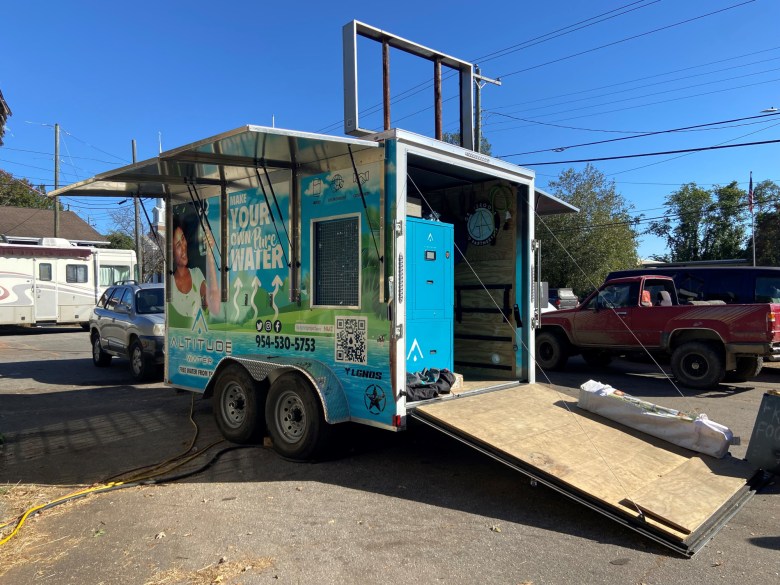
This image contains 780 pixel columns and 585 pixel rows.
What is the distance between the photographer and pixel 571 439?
16.7 feet

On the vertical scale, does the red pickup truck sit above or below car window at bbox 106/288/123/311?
below

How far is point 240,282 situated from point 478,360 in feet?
10.2

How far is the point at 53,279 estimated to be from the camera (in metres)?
21.2

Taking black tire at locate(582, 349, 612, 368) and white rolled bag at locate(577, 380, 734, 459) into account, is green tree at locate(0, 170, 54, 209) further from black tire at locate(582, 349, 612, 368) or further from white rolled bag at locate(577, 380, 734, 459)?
white rolled bag at locate(577, 380, 734, 459)

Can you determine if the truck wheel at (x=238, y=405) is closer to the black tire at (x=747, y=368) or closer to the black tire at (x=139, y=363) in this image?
the black tire at (x=139, y=363)

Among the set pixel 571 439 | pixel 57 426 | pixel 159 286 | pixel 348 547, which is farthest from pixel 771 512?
pixel 159 286

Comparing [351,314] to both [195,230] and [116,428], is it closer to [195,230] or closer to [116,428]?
[195,230]

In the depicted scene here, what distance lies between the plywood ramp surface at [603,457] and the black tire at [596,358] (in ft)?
23.7

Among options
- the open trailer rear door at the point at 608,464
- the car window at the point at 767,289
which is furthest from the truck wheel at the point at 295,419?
the car window at the point at 767,289

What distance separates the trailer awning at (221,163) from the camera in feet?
16.8

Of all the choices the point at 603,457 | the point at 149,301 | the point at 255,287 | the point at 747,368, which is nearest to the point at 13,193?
the point at 149,301

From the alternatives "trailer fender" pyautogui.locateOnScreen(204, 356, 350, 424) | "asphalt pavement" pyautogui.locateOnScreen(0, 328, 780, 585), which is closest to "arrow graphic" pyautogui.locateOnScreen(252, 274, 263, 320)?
"trailer fender" pyautogui.locateOnScreen(204, 356, 350, 424)

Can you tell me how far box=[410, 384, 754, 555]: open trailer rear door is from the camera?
13.1 feet

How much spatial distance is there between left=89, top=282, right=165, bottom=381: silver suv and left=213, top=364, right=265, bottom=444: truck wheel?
14.9 ft
